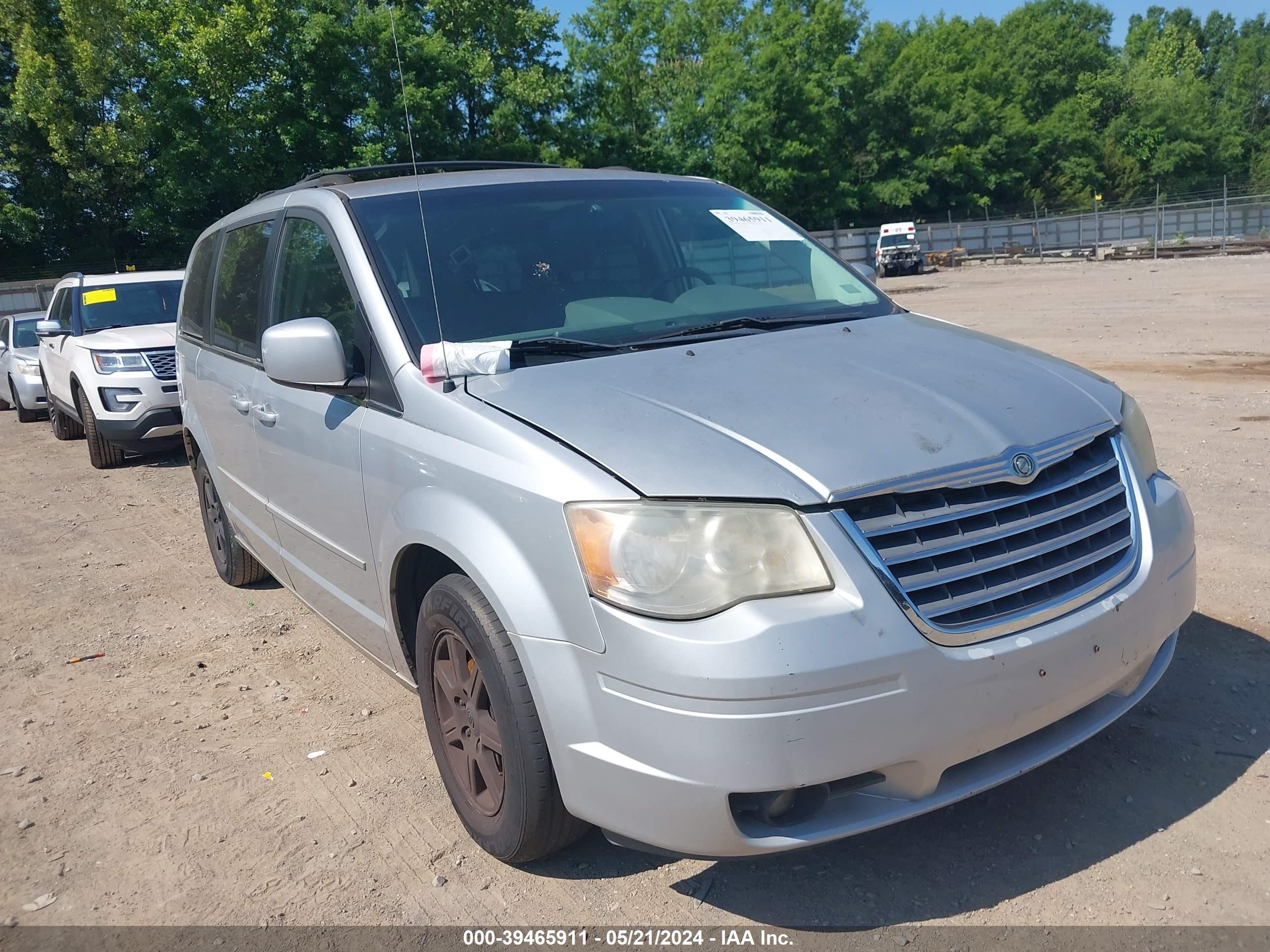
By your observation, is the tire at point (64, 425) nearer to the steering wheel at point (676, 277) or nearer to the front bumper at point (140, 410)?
the front bumper at point (140, 410)

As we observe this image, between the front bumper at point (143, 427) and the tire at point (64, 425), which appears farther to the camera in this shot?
the tire at point (64, 425)

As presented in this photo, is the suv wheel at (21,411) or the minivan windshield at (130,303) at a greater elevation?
the minivan windshield at (130,303)

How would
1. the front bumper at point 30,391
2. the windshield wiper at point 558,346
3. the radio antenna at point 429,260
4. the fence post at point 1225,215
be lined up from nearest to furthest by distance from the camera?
the radio antenna at point 429,260 < the windshield wiper at point 558,346 < the front bumper at point 30,391 < the fence post at point 1225,215

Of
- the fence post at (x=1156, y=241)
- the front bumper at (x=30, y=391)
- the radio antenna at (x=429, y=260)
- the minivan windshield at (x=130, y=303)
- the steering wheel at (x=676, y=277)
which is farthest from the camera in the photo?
the fence post at (x=1156, y=241)

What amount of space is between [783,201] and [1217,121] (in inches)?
1821

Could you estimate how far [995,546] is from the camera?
2.51m

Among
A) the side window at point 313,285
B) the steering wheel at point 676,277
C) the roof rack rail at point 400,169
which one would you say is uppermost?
the roof rack rail at point 400,169

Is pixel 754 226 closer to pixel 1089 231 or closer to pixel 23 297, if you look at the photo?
pixel 23 297

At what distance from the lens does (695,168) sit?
48281mm

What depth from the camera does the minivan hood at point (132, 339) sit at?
9.58 meters

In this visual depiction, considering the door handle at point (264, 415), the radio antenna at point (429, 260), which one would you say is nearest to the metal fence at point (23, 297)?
the door handle at point (264, 415)

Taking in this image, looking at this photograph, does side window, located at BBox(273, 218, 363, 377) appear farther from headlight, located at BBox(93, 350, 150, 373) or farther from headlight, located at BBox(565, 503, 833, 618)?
headlight, located at BBox(93, 350, 150, 373)

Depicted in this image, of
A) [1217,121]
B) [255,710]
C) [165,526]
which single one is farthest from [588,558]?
[1217,121]

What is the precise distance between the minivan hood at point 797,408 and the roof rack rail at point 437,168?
1505 mm
